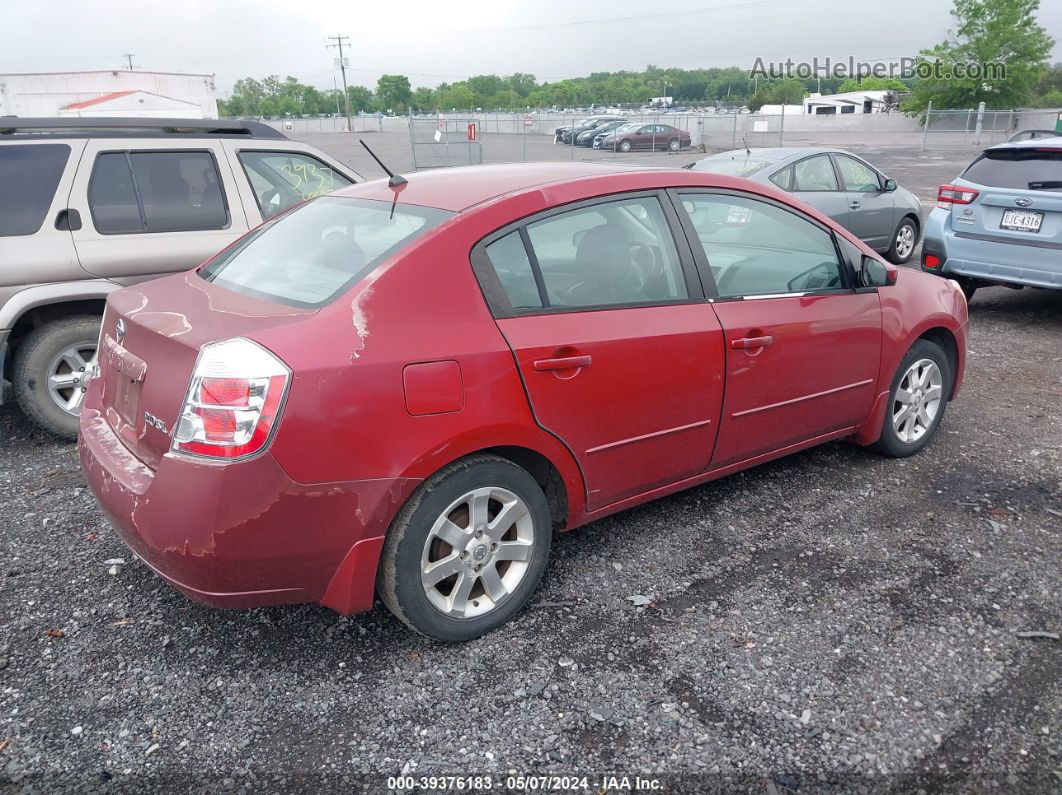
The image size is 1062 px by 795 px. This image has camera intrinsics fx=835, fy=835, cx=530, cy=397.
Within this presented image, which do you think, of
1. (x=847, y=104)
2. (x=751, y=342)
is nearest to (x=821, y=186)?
(x=751, y=342)

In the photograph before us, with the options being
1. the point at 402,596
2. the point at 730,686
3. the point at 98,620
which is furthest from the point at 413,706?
the point at 98,620

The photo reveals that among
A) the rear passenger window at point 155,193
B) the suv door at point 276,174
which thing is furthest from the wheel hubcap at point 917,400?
the rear passenger window at point 155,193

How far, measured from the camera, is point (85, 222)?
5109mm

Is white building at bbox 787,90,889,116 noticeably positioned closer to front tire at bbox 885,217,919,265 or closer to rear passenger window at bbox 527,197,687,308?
front tire at bbox 885,217,919,265

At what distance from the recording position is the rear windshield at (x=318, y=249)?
9.85ft

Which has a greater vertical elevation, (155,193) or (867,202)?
(155,193)

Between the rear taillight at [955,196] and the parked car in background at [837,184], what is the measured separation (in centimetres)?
154

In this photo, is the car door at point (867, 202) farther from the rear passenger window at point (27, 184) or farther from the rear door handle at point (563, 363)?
the rear passenger window at point (27, 184)

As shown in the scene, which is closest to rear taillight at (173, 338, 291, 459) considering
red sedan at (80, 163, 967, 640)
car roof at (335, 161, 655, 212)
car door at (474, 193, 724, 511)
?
red sedan at (80, 163, 967, 640)

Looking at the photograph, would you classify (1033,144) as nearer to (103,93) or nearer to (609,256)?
(609,256)

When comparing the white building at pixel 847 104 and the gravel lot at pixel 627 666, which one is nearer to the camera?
the gravel lot at pixel 627 666

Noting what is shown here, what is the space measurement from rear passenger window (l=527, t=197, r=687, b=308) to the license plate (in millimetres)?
5377

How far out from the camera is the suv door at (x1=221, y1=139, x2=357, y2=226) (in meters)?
5.81

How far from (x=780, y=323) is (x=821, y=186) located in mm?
6693
